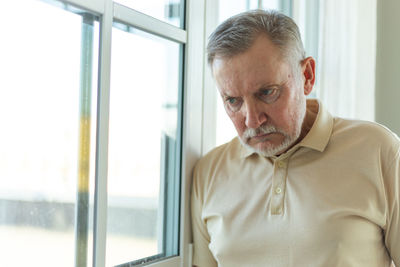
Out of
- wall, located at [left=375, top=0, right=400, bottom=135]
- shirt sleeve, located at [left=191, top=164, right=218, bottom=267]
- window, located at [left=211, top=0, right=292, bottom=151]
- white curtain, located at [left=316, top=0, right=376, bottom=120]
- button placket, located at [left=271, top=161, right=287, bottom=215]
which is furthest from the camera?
wall, located at [left=375, top=0, right=400, bottom=135]

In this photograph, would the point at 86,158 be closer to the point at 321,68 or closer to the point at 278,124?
the point at 278,124

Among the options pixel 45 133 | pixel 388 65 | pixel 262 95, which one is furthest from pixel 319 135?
pixel 388 65

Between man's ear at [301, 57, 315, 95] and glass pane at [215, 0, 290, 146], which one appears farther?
glass pane at [215, 0, 290, 146]

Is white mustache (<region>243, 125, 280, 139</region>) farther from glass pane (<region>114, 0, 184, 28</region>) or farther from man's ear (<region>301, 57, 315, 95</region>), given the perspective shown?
glass pane (<region>114, 0, 184, 28</region>)

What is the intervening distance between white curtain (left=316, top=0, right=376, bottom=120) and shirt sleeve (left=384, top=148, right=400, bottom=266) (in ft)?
3.60

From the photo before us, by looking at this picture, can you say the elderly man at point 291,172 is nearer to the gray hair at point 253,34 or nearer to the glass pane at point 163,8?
the gray hair at point 253,34

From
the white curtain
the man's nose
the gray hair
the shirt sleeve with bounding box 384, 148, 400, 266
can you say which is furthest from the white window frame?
the white curtain

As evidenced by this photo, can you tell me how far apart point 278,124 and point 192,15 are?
0.39m

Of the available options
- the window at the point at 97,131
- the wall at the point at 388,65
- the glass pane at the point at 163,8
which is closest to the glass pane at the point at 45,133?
the window at the point at 97,131

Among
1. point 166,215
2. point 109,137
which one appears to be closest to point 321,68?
point 166,215

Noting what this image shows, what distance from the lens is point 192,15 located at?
4.50 ft

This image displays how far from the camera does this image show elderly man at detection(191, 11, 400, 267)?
3.99 feet

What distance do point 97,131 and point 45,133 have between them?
0.14 metres

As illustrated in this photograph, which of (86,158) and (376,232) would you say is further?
(376,232)
